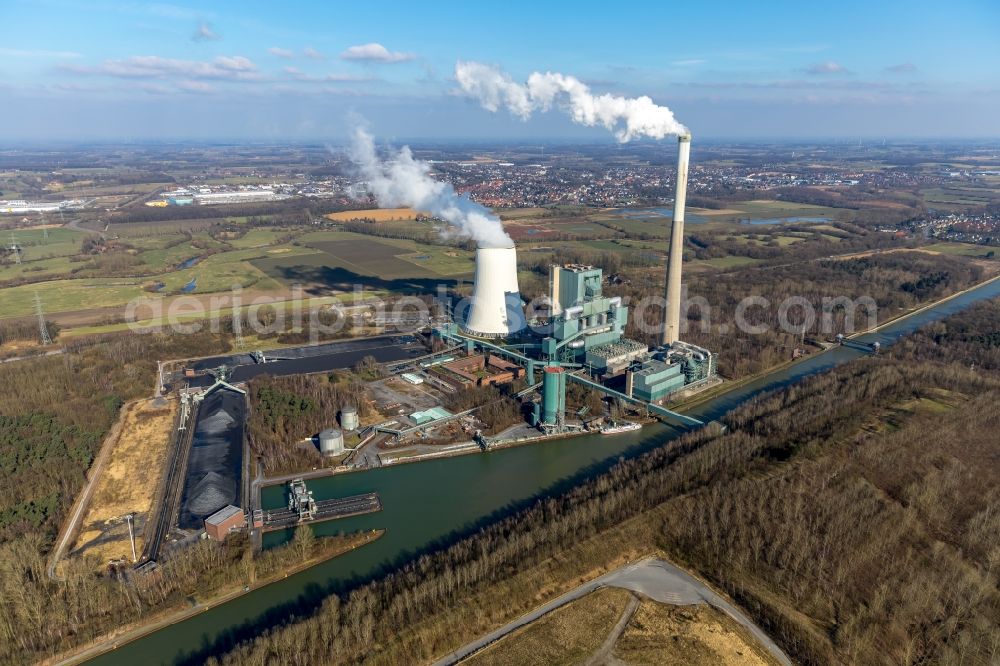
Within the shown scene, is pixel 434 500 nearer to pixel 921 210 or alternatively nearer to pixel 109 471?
pixel 109 471

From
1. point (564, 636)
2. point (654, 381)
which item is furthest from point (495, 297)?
point (564, 636)

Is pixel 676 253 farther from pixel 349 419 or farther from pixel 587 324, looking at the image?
pixel 349 419

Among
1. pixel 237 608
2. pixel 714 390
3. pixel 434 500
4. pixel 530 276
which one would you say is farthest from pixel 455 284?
pixel 237 608

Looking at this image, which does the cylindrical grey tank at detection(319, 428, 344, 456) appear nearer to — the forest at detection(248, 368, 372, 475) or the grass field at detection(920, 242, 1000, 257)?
the forest at detection(248, 368, 372, 475)

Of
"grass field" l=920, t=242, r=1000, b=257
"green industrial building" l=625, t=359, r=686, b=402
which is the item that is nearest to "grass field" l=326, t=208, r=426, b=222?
"green industrial building" l=625, t=359, r=686, b=402

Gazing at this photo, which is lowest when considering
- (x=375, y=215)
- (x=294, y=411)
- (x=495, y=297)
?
(x=294, y=411)

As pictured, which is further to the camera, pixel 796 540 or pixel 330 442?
pixel 330 442
